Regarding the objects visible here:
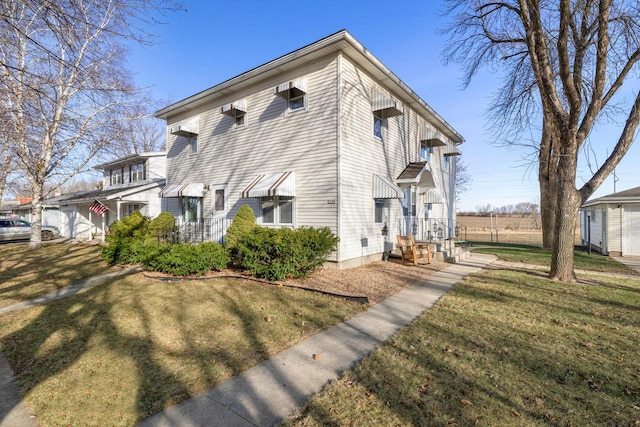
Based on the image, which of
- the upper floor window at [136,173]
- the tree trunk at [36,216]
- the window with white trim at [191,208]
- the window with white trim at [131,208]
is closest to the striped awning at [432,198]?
the window with white trim at [191,208]

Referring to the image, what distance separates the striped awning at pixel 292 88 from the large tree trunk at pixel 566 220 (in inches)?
330

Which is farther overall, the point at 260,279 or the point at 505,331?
the point at 260,279

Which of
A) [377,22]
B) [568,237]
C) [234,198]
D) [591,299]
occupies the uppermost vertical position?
[377,22]

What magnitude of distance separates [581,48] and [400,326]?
32.8 feet

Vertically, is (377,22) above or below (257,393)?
above

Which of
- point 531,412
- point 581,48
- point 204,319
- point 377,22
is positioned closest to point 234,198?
point 204,319

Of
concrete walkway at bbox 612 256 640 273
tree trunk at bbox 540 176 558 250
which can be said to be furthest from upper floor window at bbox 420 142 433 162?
concrete walkway at bbox 612 256 640 273

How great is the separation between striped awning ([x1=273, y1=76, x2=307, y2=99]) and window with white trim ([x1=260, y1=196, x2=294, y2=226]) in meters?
3.76

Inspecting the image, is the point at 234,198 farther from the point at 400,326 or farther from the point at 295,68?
the point at 400,326

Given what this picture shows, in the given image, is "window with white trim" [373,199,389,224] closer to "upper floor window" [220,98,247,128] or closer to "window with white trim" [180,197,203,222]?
"upper floor window" [220,98,247,128]

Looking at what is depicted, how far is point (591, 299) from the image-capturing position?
681cm

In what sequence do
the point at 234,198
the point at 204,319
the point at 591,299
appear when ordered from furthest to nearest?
the point at 234,198
the point at 591,299
the point at 204,319

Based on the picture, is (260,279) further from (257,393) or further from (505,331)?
(505,331)

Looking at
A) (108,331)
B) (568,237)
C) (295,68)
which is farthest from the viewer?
(295,68)
